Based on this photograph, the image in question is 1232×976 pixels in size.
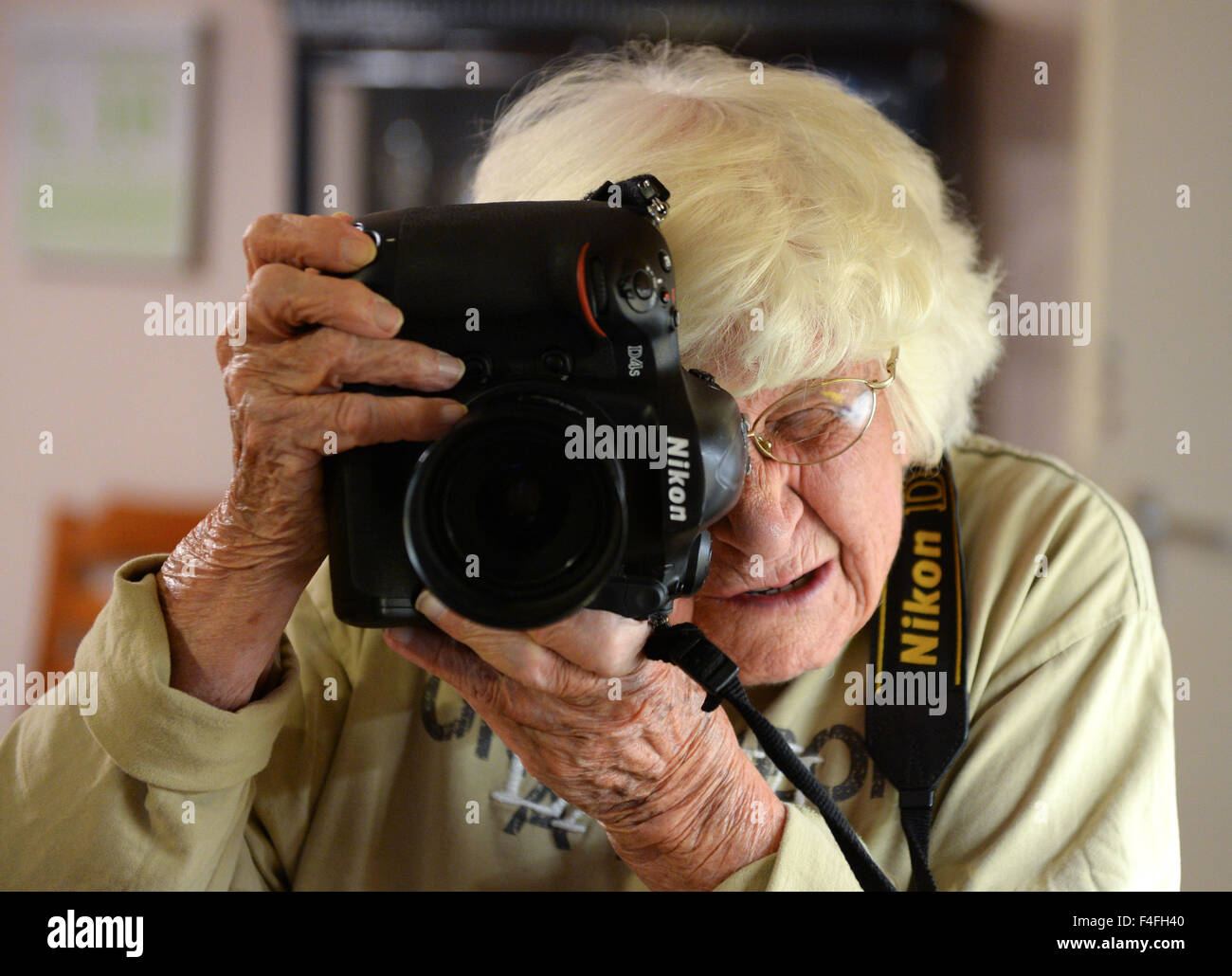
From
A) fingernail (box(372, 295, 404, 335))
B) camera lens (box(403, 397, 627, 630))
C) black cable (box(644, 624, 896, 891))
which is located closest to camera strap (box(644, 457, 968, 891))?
black cable (box(644, 624, 896, 891))

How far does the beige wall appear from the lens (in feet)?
6.68

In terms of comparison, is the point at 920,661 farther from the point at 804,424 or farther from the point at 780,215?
the point at 780,215

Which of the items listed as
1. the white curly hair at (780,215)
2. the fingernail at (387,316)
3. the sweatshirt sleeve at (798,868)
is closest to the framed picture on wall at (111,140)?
the white curly hair at (780,215)

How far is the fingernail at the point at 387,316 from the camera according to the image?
541mm

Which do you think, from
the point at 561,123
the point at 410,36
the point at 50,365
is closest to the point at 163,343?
the point at 50,365

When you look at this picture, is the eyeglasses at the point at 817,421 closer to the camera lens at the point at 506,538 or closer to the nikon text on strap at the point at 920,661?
the nikon text on strap at the point at 920,661

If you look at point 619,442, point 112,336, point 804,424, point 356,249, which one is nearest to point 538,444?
point 619,442

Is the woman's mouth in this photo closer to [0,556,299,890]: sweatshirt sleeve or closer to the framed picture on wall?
[0,556,299,890]: sweatshirt sleeve

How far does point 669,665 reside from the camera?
1.99 feet

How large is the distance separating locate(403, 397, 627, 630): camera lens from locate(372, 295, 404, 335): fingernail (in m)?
0.07

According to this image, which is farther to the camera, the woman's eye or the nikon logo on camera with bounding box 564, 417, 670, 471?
the woman's eye
